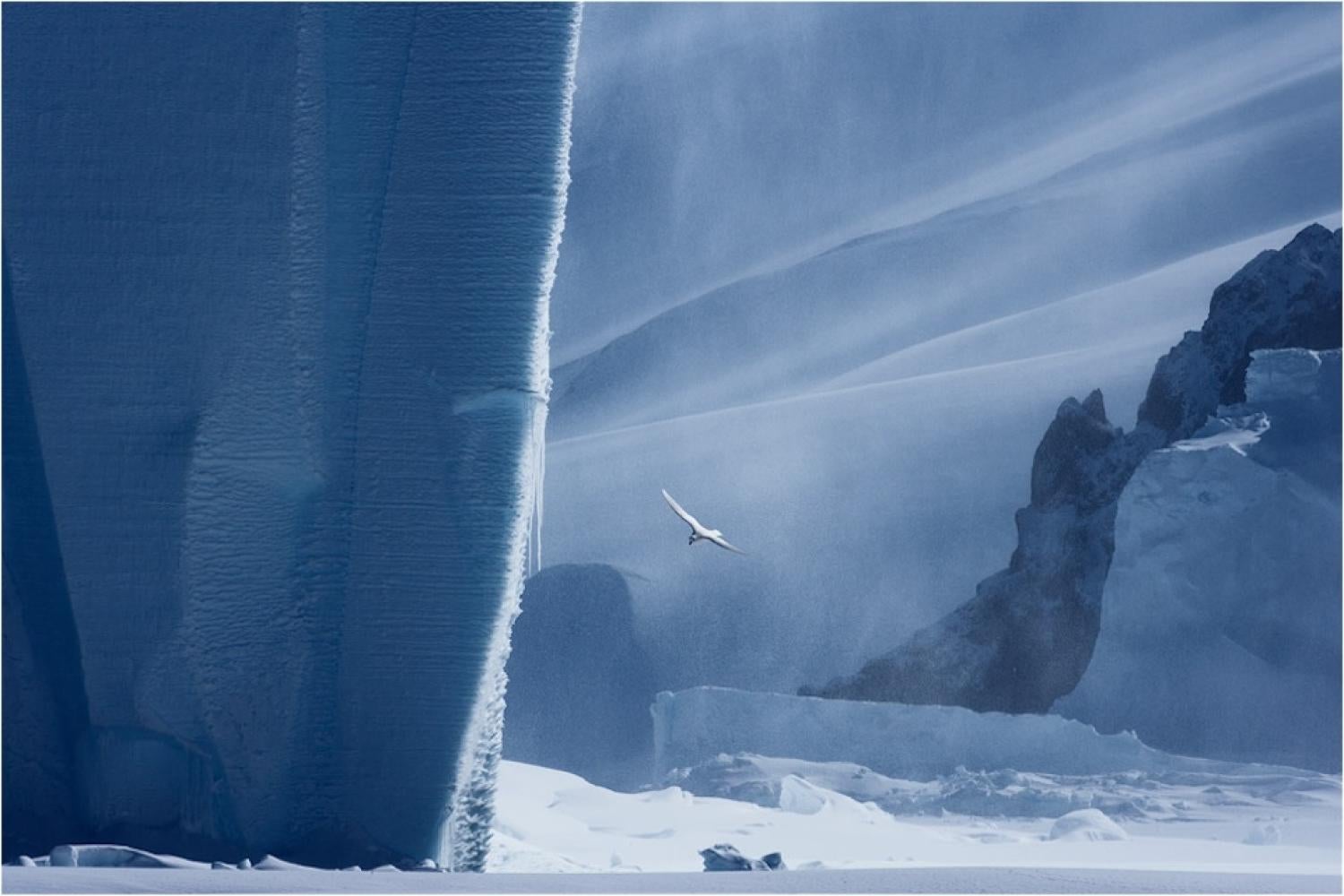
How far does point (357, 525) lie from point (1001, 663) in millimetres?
3613

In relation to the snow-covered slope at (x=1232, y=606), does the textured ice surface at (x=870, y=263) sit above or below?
above

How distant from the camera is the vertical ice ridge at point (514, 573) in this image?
2.91 meters

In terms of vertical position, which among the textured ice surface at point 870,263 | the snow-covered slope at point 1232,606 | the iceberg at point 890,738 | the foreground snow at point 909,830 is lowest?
the foreground snow at point 909,830

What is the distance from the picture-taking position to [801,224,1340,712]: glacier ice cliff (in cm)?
578

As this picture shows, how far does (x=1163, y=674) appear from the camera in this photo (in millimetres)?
5676

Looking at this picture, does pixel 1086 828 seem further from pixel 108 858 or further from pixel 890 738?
pixel 108 858

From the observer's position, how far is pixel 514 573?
293 cm

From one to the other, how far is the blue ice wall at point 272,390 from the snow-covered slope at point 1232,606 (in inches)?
143

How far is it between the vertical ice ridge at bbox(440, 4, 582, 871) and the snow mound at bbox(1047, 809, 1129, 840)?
2.29m

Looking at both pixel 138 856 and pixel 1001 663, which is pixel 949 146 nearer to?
pixel 1001 663

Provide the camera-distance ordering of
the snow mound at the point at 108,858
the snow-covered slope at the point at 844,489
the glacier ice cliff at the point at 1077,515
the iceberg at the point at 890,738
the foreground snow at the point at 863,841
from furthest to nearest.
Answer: the snow-covered slope at the point at 844,489 → the glacier ice cliff at the point at 1077,515 → the iceberg at the point at 890,738 → the snow mound at the point at 108,858 → the foreground snow at the point at 863,841

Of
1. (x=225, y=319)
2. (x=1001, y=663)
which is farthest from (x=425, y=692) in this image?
(x=1001, y=663)

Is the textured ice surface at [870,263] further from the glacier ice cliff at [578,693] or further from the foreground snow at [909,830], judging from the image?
the foreground snow at [909,830]

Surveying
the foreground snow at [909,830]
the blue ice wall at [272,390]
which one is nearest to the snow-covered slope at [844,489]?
the foreground snow at [909,830]
